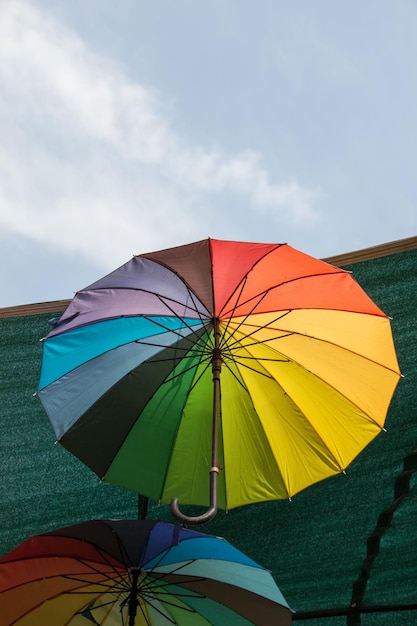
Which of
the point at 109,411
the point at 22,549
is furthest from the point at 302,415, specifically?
the point at 22,549

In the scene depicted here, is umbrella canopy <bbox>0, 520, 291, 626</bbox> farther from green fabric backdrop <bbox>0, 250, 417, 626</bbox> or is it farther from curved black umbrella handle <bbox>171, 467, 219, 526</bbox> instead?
green fabric backdrop <bbox>0, 250, 417, 626</bbox>

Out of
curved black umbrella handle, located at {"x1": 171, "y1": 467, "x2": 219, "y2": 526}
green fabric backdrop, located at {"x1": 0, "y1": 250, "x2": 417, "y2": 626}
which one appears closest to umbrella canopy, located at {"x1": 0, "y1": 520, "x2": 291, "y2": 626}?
curved black umbrella handle, located at {"x1": 171, "y1": 467, "x2": 219, "y2": 526}

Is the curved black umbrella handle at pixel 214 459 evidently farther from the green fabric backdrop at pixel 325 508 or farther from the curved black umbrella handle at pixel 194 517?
the green fabric backdrop at pixel 325 508

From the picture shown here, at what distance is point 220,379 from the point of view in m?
3.40

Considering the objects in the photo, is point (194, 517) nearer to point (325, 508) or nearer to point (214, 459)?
point (214, 459)

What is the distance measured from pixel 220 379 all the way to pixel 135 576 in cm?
85

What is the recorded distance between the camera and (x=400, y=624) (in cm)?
358

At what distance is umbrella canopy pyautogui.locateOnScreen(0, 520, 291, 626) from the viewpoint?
2.81m

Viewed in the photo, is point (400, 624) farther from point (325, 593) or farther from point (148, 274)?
point (148, 274)

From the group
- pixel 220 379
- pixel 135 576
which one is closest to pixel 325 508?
pixel 220 379

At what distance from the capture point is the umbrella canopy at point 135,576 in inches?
110

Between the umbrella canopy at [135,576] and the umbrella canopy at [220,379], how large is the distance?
1.53 feet

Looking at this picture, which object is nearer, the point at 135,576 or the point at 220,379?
the point at 135,576

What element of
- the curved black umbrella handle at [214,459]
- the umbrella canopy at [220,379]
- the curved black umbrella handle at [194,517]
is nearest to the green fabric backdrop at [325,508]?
the umbrella canopy at [220,379]
